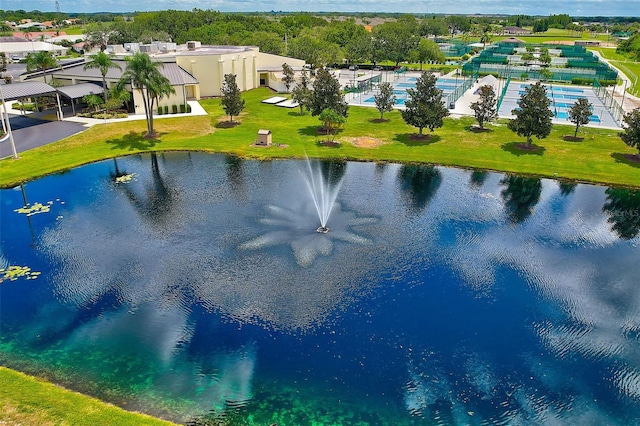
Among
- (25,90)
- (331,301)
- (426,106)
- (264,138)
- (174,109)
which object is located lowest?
(331,301)

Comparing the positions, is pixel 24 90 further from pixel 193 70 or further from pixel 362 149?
pixel 362 149

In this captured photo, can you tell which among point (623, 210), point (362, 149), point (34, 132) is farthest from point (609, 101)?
point (34, 132)

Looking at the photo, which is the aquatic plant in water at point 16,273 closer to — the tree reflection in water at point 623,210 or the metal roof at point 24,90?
the metal roof at point 24,90

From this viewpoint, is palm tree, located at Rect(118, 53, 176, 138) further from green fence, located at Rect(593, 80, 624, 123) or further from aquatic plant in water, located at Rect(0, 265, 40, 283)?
green fence, located at Rect(593, 80, 624, 123)

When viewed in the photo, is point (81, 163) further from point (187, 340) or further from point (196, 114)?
point (187, 340)

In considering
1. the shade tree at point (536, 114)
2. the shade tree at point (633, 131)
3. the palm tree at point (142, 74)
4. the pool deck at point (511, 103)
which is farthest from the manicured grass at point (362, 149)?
the palm tree at point (142, 74)
